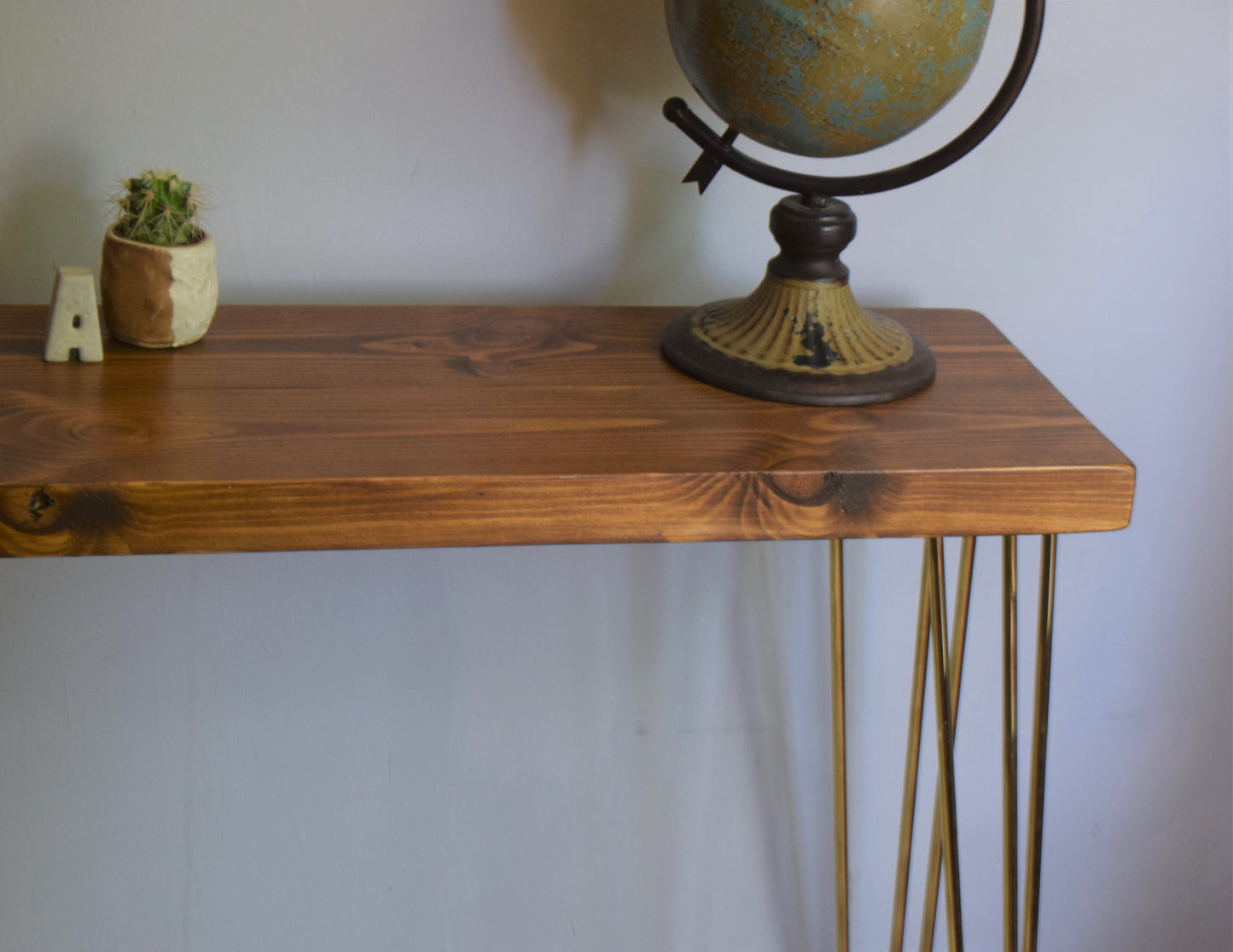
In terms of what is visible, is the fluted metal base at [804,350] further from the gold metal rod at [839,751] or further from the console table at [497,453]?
the gold metal rod at [839,751]

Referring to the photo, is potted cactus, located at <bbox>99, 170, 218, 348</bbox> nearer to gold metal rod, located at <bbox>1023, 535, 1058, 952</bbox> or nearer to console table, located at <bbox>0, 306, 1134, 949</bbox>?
console table, located at <bbox>0, 306, 1134, 949</bbox>

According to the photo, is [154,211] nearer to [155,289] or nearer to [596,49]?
[155,289]

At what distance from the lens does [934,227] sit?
1.27 meters

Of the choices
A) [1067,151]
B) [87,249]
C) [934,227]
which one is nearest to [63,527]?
[87,249]

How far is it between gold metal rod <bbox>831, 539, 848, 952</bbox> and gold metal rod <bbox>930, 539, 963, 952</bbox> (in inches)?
7.3

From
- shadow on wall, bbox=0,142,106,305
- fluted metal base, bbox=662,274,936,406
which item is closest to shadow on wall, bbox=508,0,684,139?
fluted metal base, bbox=662,274,936,406

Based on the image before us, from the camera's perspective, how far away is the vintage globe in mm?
826

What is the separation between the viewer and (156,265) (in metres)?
0.94

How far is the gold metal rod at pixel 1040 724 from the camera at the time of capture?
0.98 meters

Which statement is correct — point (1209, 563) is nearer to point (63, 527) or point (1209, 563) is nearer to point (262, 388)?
point (262, 388)

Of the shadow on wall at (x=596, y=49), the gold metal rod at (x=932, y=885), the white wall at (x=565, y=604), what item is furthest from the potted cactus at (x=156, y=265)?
the gold metal rod at (x=932, y=885)

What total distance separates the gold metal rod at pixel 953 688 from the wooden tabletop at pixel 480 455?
9.9 inches

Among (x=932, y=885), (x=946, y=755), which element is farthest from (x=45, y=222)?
(x=932, y=885)

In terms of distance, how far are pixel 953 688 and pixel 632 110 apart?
73 cm
